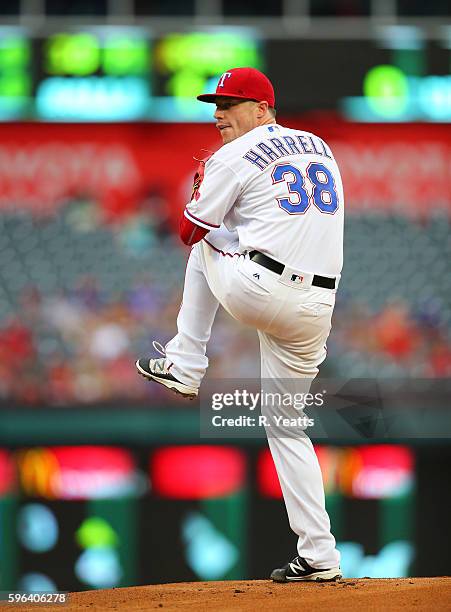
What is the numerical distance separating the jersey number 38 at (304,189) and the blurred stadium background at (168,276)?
6.49m

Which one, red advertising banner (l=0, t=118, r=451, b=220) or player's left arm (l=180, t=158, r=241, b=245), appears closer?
player's left arm (l=180, t=158, r=241, b=245)

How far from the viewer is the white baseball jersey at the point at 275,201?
3.93m

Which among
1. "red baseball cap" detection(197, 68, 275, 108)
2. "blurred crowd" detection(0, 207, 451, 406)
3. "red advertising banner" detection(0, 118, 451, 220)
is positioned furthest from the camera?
"red advertising banner" detection(0, 118, 451, 220)

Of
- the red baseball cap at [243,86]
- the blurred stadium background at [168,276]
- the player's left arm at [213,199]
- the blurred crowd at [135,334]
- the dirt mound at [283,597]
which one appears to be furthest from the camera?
the blurred crowd at [135,334]

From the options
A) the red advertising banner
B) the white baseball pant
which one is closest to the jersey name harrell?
the white baseball pant

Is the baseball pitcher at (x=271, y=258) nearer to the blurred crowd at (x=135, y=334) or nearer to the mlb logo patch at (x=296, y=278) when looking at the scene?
the mlb logo patch at (x=296, y=278)

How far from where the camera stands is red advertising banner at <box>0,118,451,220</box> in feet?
38.3

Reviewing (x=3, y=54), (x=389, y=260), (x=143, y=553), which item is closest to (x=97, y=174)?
(x=3, y=54)

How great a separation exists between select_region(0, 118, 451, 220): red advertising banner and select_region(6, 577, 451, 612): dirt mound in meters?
7.62

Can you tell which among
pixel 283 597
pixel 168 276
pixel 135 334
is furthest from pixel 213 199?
pixel 168 276

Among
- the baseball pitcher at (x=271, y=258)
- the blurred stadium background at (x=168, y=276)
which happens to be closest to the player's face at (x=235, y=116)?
the baseball pitcher at (x=271, y=258)

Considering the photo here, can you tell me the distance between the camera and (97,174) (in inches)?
470

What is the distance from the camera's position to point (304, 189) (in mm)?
3996

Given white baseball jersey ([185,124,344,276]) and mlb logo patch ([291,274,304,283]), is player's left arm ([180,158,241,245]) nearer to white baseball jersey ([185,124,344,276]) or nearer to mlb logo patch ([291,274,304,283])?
white baseball jersey ([185,124,344,276])
